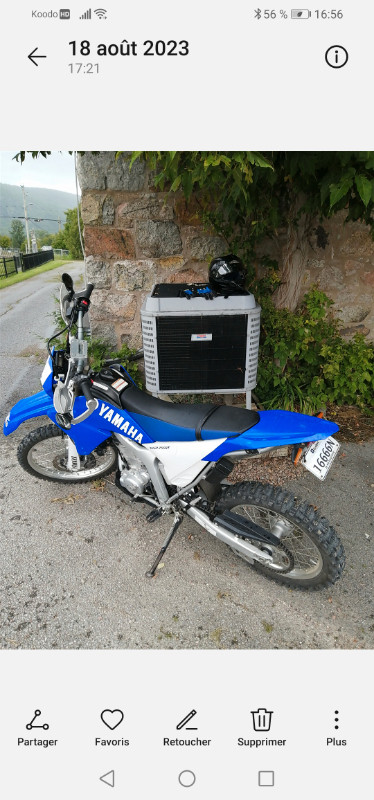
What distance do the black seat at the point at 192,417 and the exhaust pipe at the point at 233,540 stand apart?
44cm

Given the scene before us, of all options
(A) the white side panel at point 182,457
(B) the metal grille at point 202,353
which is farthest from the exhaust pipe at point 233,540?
(B) the metal grille at point 202,353

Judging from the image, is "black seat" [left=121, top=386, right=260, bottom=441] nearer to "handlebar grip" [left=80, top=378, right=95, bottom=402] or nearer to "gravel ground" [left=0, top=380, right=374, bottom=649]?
"handlebar grip" [left=80, top=378, right=95, bottom=402]

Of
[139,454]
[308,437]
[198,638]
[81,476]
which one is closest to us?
[308,437]

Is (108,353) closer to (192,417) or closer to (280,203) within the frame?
(280,203)

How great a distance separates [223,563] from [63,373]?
137 centimetres

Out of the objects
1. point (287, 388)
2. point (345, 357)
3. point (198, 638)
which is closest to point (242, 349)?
point (287, 388)

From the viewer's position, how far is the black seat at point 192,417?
200 centimetres

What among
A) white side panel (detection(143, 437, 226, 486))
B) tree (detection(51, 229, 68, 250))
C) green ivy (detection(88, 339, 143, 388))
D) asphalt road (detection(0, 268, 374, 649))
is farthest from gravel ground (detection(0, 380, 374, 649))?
tree (detection(51, 229, 68, 250))

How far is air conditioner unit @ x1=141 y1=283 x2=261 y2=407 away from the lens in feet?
9.93

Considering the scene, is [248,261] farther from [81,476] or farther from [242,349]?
[81,476]

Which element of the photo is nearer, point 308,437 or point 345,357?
point 308,437

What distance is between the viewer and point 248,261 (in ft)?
12.2

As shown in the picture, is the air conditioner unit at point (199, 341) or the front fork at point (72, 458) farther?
the air conditioner unit at point (199, 341)
